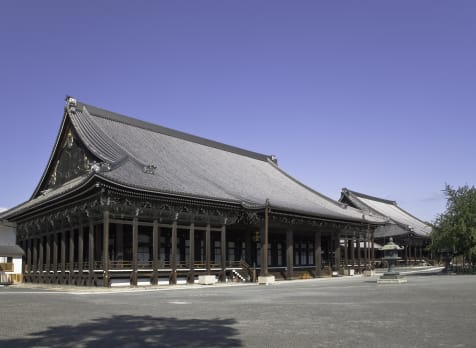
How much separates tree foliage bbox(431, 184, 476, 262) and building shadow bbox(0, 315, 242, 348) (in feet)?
111

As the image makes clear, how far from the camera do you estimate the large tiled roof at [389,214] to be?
72.4 metres

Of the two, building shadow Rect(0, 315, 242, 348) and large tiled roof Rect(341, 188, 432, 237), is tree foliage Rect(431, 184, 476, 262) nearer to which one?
large tiled roof Rect(341, 188, 432, 237)

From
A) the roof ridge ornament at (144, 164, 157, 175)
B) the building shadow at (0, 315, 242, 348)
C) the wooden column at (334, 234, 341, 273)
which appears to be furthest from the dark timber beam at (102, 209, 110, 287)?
the wooden column at (334, 234, 341, 273)

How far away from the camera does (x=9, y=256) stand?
45.1 metres

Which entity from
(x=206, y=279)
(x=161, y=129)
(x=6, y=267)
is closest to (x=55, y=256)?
(x=6, y=267)

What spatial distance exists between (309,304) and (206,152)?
1398 inches

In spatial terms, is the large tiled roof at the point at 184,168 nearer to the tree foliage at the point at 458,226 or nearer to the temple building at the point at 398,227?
the tree foliage at the point at 458,226

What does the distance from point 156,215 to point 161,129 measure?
16.9m

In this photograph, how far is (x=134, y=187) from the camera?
32031 millimetres

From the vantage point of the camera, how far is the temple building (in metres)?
72.0

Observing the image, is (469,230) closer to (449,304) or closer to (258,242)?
(258,242)

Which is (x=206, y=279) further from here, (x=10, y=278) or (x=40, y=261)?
(x=10, y=278)

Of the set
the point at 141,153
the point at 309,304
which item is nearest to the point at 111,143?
the point at 141,153

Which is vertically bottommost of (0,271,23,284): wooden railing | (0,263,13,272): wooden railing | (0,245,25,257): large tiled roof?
(0,271,23,284): wooden railing
